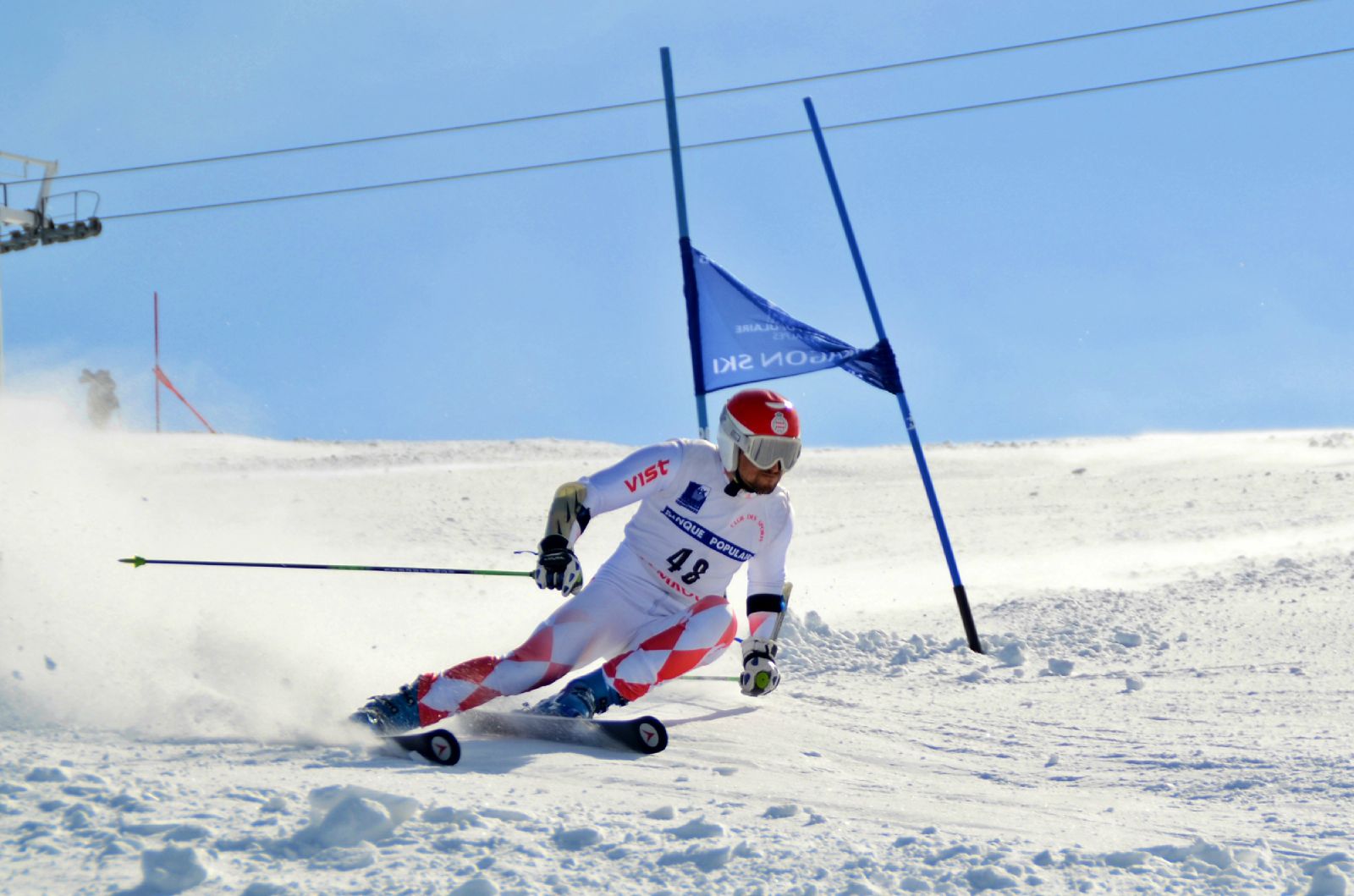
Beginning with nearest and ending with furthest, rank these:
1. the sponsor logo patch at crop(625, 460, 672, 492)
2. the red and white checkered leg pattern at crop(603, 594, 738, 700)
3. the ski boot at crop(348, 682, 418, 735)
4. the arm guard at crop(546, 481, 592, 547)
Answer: the ski boot at crop(348, 682, 418, 735), the arm guard at crop(546, 481, 592, 547), the red and white checkered leg pattern at crop(603, 594, 738, 700), the sponsor logo patch at crop(625, 460, 672, 492)

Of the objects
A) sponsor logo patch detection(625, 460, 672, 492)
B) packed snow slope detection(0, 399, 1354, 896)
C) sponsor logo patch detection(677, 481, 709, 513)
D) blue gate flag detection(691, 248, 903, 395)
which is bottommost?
packed snow slope detection(0, 399, 1354, 896)

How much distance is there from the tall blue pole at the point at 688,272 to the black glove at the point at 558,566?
4165 millimetres

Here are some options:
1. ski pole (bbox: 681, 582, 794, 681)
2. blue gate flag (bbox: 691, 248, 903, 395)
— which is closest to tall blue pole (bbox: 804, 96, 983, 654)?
blue gate flag (bbox: 691, 248, 903, 395)

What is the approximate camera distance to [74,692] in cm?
590

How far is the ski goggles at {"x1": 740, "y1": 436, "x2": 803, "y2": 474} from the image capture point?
20.3 feet

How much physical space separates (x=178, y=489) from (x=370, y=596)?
8033 mm

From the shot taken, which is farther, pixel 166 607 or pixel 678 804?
pixel 166 607

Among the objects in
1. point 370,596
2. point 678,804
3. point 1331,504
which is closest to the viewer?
point 678,804

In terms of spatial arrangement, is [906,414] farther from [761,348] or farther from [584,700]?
[584,700]

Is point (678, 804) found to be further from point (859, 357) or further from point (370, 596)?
point (370, 596)

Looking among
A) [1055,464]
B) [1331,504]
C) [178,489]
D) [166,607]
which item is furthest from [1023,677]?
[1055,464]

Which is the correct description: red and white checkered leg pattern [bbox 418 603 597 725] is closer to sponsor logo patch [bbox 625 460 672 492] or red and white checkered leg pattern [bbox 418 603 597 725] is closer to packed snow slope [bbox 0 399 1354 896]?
packed snow slope [bbox 0 399 1354 896]

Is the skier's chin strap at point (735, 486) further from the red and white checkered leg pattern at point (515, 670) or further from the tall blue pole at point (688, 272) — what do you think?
the tall blue pole at point (688, 272)

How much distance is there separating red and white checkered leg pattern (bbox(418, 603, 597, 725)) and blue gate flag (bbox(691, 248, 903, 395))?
13.0ft
